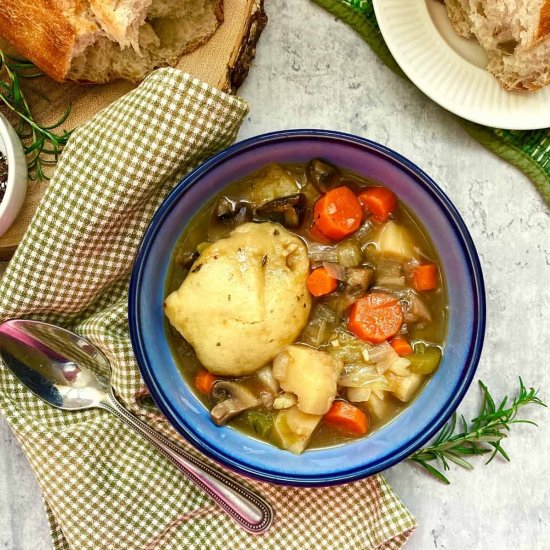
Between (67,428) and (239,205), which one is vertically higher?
(239,205)

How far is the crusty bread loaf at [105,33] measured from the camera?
2.61m

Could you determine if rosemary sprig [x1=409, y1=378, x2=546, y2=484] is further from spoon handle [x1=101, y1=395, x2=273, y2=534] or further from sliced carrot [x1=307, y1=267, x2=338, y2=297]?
sliced carrot [x1=307, y1=267, x2=338, y2=297]

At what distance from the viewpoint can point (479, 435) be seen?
291 centimetres

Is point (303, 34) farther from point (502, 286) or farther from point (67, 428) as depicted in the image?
point (67, 428)

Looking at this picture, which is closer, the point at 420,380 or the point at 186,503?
the point at 420,380

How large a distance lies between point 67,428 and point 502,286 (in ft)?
6.17

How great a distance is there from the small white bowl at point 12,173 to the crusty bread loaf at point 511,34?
184cm

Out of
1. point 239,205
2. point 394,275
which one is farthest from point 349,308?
point 239,205

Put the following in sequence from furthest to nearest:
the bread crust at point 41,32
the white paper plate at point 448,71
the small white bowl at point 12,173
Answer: the white paper plate at point 448,71 < the small white bowl at point 12,173 < the bread crust at point 41,32

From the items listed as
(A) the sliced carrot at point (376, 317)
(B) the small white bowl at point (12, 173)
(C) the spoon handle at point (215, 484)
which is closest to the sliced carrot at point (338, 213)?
(A) the sliced carrot at point (376, 317)

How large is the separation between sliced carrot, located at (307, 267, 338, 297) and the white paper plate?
90 centimetres

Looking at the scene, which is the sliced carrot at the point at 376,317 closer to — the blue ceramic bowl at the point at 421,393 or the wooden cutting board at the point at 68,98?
the blue ceramic bowl at the point at 421,393

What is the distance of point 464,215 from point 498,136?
1.17 ft

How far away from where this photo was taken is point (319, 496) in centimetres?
288
